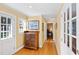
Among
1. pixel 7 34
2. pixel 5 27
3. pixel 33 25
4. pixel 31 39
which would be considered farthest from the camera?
pixel 33 25

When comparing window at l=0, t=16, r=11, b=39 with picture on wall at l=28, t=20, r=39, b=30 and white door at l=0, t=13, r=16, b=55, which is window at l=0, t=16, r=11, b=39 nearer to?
white door at l=0, t=13, r=16, b=55

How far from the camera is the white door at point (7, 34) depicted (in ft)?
13.9

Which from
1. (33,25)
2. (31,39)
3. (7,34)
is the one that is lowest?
(31,39)

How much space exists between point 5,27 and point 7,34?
1.16 feet

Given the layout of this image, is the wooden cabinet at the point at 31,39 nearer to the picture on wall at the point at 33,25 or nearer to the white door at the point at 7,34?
the picture on wall at the point at 33,25

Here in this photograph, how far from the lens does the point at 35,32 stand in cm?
660

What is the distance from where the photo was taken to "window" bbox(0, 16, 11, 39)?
4312 mm

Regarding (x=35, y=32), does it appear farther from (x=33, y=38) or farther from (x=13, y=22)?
(x=13, y=22)

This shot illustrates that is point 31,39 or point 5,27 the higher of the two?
point 5,27

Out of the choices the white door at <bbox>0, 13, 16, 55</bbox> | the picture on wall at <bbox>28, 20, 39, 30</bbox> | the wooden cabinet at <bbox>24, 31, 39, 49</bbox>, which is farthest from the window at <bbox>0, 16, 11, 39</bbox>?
the picture on wall at <bbox>28, 20, 39, 30</bbox>

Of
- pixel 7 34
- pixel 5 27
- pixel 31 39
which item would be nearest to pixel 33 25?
pixel 31 39

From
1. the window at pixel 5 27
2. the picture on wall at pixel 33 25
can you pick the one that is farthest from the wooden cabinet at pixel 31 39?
the window at pixel 5 27

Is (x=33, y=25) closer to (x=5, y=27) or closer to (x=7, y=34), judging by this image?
(x=7, y=34)

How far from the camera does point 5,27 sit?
4.59 m
